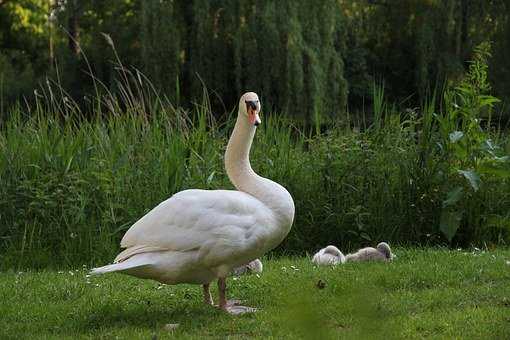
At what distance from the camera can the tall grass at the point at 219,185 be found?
745cm

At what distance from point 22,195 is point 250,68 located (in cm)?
1207

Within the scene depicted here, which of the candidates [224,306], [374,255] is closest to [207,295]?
[224,306]

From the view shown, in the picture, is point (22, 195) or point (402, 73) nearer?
point (22, 195)

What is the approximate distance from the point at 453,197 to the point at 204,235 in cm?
364

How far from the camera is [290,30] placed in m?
18.6

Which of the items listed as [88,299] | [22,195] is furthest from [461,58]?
[88,299]

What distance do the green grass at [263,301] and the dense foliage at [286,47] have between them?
10076 millimetres

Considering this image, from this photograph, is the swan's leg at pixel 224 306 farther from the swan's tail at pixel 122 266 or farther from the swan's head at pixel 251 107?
the swan's head at pixel 251 107

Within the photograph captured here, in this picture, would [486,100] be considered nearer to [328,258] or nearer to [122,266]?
[328,258]

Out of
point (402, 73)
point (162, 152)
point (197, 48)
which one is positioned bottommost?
point (402, 73)

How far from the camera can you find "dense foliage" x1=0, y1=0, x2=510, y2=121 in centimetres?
1892

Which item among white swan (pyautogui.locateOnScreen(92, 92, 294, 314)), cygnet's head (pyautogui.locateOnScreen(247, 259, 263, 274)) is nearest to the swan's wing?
white swan (pyautogui.locateOnScreen(92, 92, 294, 314))

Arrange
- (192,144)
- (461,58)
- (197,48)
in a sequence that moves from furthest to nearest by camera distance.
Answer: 1. (461,58)
2. (197,48)
3. (192,144)

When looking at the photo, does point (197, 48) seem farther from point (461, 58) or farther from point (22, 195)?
point (22, 195)
